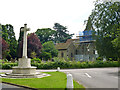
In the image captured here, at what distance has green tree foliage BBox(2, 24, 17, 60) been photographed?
59.2 metres

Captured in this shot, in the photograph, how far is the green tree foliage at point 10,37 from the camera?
59231 millimetres

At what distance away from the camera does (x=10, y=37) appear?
6356 centimetres

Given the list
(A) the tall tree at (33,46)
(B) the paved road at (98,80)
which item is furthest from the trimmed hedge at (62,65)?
(A) the tall tree at (33,46)

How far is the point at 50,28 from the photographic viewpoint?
8688 cm

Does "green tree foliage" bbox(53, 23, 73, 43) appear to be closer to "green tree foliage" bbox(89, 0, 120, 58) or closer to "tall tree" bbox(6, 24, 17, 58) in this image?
"tall tree" bbox(6, 24, 17, 58)

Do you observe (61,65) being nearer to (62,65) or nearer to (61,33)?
(62,65)

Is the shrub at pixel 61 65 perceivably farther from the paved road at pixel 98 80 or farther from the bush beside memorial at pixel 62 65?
the paved road at pixel 98 80

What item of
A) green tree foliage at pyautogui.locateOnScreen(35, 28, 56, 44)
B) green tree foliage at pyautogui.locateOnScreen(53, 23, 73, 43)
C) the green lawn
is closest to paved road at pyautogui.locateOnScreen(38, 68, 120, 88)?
the green lawn

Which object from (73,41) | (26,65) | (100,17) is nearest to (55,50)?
(73,41)

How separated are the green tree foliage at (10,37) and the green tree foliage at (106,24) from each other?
37.8m

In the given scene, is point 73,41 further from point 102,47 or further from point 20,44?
point 102,47

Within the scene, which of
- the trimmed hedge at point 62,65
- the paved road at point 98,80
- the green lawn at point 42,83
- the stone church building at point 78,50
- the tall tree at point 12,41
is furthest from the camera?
the stone church building at point 78,50

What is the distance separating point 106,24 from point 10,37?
43.5 metres

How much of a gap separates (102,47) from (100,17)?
475 cm
